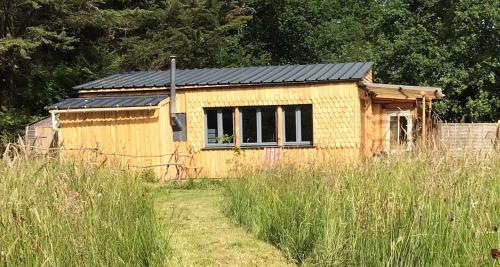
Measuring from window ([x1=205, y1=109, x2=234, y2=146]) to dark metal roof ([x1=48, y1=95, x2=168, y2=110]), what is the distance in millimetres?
1434

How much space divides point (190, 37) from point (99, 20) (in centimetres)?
573

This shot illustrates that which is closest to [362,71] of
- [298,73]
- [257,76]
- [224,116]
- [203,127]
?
[298,73]

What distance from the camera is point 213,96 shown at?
53.6ft

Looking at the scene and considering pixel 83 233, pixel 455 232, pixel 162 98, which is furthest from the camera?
pixel 162 98

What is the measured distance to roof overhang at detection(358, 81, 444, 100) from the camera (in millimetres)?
15938

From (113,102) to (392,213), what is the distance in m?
12.4

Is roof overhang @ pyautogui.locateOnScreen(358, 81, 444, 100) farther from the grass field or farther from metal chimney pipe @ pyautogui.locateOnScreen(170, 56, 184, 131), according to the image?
the grass field

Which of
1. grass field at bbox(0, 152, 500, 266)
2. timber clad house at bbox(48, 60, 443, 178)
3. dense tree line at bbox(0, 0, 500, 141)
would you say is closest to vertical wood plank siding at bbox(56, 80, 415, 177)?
timber clad house at bbox(48, 60, 443, 178)

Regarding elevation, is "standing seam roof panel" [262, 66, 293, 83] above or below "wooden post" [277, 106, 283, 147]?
above

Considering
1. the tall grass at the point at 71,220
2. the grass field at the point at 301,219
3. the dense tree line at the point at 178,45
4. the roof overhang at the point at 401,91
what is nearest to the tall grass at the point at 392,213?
the grass field at the point at 301,219

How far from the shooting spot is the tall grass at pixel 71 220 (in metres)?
3.94

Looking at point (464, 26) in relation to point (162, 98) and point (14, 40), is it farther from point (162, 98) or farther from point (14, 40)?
point (14, 40)

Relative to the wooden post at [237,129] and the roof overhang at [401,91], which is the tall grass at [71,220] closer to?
the wooden post at [237,129]

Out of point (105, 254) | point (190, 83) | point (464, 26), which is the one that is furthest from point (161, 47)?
point (105, 254)
